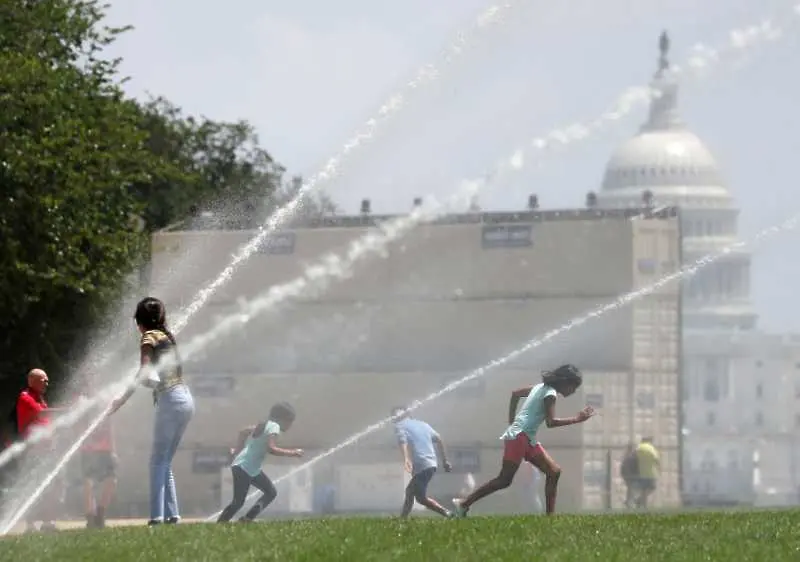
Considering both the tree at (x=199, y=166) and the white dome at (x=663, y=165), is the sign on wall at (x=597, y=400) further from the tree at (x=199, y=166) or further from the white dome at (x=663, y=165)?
the white dome at (x=663, y=165)

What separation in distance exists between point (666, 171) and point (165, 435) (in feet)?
336

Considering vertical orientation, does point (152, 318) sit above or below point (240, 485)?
above

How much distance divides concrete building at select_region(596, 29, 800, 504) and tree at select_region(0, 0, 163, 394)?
1075cm

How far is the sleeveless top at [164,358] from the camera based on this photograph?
774 inches

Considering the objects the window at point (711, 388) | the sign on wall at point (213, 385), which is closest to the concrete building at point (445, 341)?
the sign on wall at point (213, 385)

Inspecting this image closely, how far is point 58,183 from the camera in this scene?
4472 cm

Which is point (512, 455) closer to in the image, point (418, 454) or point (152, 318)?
point (152, 318)

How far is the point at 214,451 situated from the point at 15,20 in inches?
365

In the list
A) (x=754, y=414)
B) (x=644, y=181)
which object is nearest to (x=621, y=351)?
(x=754, y=414)

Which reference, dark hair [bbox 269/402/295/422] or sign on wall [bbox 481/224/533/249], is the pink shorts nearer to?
dark hair [bbox 269/402/295/422]

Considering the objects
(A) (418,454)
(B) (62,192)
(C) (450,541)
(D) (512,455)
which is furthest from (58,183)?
(C) (450,541)

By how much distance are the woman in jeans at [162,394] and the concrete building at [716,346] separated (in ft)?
52.7

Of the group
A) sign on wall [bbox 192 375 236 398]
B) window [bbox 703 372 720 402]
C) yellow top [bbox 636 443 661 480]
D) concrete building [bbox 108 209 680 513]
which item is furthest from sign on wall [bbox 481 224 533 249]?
window [bbox 703 372 720 402]

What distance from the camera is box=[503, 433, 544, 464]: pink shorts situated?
22.5 meters
